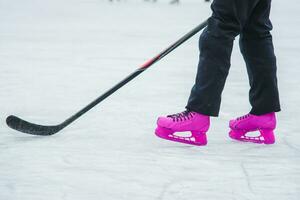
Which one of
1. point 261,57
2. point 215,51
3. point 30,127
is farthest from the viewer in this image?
point 30,127

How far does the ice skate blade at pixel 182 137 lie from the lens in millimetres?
2629

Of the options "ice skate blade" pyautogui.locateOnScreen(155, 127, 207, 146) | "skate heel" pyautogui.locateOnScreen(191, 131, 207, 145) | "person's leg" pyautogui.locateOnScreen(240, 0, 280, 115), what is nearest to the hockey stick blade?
"ice skate blade" pyautogui.locateOnScreen(155, 127, 207, 146)

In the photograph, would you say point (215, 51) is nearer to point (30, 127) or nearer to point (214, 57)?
point (214, 57)

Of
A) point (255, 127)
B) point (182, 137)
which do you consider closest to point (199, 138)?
point (182, 137)

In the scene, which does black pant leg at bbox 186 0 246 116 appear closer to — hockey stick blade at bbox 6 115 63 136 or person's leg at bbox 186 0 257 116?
person's leg at bbox 186 0 257 116

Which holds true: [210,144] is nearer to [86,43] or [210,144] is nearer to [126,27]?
[86,43]

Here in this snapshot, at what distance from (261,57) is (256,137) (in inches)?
14.6

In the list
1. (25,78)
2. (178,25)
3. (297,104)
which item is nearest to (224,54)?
(297,104)

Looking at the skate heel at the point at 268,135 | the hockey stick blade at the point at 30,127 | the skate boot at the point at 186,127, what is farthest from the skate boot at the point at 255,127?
the hockey stick blade at the point at 30,127

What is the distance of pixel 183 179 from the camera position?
7.06 ft

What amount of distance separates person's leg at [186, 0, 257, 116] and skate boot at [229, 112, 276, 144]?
0.23 m

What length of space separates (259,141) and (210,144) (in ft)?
0.74

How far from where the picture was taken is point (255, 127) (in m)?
2.69

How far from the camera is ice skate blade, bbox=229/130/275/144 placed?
2.67 meters
